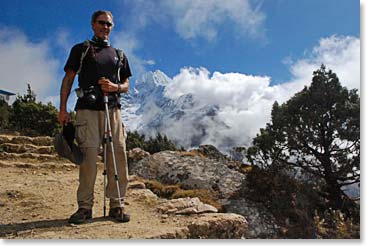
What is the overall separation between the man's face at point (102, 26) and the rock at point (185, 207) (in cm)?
167

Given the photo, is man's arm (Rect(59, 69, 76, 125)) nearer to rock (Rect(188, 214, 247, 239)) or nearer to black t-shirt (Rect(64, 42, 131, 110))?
black t-shirt (Rect(64, 42, 131, 110))

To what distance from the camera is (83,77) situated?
9.39 ft

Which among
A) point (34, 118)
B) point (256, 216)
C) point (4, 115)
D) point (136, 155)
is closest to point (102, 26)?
point (256, 216)

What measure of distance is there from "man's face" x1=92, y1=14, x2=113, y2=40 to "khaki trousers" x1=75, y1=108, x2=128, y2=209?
0.60 m

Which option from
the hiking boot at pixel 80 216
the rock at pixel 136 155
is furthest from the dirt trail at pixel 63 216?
the rock at pixel 136 155

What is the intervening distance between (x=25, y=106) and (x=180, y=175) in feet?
19.0

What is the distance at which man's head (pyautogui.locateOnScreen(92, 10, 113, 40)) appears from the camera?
2881 mm

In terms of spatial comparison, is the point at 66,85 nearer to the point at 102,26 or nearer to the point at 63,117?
the point at 63,117

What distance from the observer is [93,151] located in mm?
2779

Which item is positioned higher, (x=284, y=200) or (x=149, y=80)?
(x=149, y=80)

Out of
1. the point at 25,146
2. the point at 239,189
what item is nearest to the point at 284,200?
the point at 239,189

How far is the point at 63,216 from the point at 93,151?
2.55 ft

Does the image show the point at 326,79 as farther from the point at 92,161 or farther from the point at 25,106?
the point at 25,106

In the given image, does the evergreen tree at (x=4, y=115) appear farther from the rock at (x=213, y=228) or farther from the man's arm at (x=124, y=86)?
the rock at (x=213, y=228)
